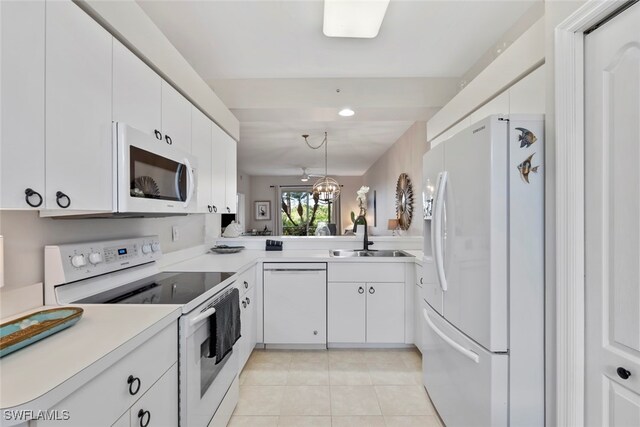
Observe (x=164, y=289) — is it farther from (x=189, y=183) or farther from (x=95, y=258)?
(x=189, y=183)

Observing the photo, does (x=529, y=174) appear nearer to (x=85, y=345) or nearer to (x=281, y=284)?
(x=85, y=345)

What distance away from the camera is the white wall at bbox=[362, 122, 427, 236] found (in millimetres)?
3586

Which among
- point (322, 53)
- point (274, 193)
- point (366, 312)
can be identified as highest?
point (322, 53)

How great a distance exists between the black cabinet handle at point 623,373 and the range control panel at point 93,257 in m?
2.04

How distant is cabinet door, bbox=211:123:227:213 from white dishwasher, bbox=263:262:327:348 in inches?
28.0

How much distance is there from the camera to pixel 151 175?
4.43 ft

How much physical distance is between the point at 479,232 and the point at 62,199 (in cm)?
157

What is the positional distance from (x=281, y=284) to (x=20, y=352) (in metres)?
1.92

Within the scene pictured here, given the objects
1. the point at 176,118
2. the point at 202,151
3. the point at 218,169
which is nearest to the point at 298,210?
the point at 218,169

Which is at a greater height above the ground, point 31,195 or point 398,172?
point 398,172

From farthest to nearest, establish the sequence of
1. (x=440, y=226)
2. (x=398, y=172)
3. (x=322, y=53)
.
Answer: (x=398, y=172) < (x=322, y=53) < (x=440, y=226)

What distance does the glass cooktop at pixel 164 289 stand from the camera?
1315mm

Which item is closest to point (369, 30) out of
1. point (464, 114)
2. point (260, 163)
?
point (464, 114)

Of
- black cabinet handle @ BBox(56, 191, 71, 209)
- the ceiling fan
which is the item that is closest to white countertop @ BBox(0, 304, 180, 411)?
black cabinet handle @ BBox(56, 191, 71, 209)
